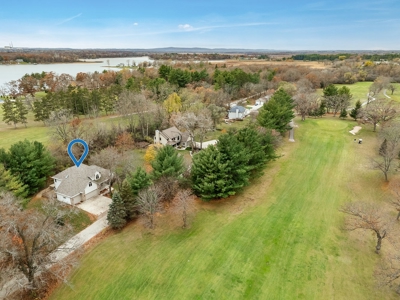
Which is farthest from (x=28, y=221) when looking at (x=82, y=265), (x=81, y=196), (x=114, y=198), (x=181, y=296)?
(x=81, y=196)

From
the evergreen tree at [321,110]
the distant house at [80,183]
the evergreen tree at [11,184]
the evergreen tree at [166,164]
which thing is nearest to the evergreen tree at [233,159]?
the evergreen tree at [166,164]

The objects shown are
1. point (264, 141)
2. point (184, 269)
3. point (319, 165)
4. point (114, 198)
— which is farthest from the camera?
point (319, 165)

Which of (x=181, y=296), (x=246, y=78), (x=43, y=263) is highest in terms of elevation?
(x=246, y=78)

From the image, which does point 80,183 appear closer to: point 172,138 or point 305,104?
point 172,138

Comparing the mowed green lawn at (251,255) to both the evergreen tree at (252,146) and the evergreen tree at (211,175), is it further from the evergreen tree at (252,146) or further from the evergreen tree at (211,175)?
the evergreen tree at (252,146)

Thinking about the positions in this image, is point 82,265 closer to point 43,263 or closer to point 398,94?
point 43,263

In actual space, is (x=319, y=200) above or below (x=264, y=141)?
below

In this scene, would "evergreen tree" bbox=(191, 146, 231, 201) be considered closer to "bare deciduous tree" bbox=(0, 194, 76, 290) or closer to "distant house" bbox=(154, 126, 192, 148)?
"bare deciduous tree" bbox=(0, 194, 76, 290)
